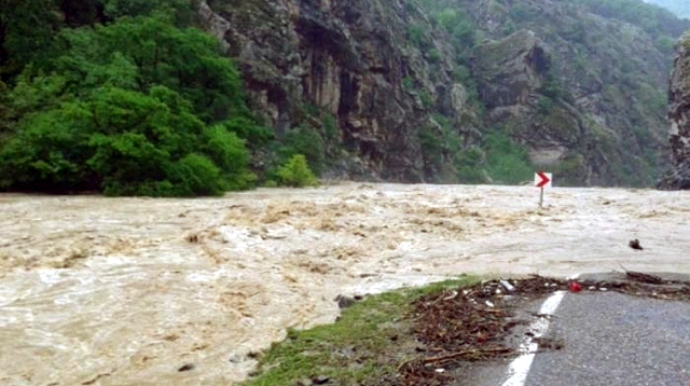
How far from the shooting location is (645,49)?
150 m

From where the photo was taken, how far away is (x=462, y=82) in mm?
111312

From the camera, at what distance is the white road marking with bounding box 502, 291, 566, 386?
5.43m

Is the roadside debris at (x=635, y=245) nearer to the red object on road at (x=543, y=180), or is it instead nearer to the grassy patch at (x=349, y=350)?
the grassy patch at (x=349, y=350)

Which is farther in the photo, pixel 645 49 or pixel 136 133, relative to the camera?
pixel 645 49

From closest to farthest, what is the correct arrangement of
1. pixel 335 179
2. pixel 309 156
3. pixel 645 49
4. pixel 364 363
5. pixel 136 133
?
pixel 364 363 < pixel 136 133 < pixel 309 156 < pixel 335 179 < pixel 645 49

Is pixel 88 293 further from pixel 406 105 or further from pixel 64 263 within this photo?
pixel 406 105

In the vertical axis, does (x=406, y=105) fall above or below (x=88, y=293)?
above

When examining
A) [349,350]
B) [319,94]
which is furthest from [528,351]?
[319,94]

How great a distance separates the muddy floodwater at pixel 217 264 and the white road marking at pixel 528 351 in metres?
2.73

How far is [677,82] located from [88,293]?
6541 centimetres

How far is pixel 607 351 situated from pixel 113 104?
2332cm

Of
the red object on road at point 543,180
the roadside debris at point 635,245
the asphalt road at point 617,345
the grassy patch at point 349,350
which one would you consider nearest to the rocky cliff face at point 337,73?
the red object on road at point 543,180

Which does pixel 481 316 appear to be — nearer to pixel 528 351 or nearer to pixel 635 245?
pixel 528 351

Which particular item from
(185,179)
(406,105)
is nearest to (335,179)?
(406,105)
